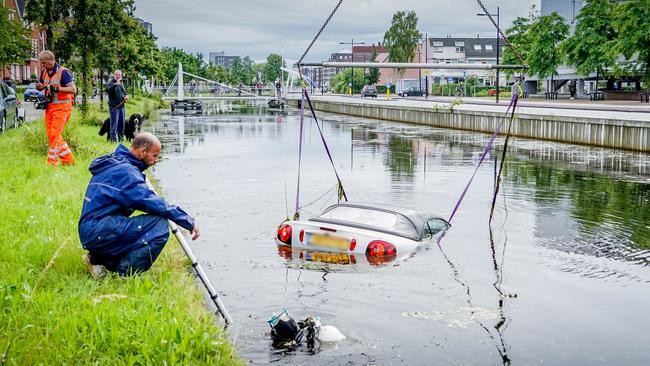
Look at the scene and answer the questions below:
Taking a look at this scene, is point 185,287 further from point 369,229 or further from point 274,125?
point 274,125

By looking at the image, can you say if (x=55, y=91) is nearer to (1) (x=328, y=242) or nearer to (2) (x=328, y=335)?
(1) (x=328, y=242)

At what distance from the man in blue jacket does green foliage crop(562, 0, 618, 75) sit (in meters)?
55.3

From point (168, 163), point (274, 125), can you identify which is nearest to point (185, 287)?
point (168, 163)

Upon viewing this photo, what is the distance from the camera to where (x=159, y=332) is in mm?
6504

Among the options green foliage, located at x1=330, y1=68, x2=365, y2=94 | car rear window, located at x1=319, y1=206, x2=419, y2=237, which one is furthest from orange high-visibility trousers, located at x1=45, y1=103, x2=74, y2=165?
green foliage, located at x1=330, y1=68, x2=365, y2=94

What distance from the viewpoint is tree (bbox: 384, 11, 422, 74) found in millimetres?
144500

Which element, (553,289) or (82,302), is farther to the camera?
(553,289)

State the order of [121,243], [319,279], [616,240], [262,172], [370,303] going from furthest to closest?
[262,172] < [616,240] < [319,279] < [370,303] < [121,243]

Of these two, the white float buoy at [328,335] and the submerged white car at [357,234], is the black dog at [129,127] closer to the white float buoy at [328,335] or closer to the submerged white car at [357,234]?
the submerged white car at [357,234]

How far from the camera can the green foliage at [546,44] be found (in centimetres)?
7044

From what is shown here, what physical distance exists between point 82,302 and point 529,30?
238 feet

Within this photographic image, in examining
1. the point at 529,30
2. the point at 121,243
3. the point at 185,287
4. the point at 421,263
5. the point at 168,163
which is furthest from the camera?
the point at 529,30

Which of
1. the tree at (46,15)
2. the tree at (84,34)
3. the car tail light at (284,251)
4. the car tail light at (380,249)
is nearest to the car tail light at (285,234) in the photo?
the car tail light at (284,251)

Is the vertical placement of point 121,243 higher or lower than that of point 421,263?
higher
